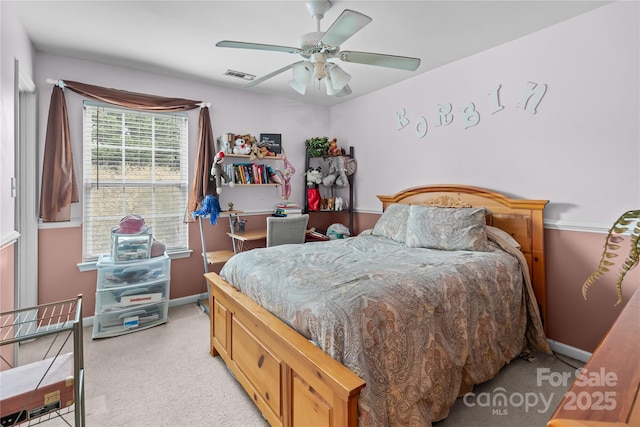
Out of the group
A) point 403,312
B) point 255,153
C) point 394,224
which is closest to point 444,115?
point 394,224

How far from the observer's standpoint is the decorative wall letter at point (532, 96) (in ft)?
8.23

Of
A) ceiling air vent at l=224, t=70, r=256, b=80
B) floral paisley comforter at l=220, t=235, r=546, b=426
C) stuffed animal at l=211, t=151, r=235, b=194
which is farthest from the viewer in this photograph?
stuffed animal at l=211, t=151, r=235, b=194

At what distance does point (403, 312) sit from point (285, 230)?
1.83 metres

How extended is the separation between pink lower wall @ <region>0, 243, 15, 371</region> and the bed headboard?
3.42m

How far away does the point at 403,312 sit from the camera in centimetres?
152

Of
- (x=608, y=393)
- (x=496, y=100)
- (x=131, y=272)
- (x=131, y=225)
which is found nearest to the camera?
(x=608, y=393)

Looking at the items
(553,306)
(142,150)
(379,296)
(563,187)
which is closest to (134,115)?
(142,150)

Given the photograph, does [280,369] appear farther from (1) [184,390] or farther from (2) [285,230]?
(2) [285,230]

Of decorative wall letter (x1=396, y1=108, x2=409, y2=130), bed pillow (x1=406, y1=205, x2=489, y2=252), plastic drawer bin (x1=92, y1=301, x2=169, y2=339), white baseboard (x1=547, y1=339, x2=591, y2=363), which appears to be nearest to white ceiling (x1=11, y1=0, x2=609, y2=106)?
decorative wall letter (x1=396, y1=108, x2=409, y2=130)

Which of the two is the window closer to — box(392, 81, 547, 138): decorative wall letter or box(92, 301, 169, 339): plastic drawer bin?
box(92, 301, 169, 339): plastic drawer bin

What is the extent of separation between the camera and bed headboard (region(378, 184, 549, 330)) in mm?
2484

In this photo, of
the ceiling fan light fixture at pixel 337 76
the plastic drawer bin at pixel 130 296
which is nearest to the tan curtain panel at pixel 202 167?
the plastic drawer bin at pixel 130 296

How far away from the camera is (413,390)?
1.47m

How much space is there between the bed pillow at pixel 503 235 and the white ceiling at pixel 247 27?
159cm
